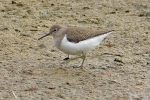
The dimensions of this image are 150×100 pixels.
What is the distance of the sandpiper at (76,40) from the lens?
27.1 ft

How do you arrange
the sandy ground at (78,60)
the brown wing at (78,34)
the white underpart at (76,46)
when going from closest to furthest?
the sandy ground at (78,60) < the white underpart at (76,46) < the brown wing at (78,34)

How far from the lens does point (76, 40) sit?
8352mm

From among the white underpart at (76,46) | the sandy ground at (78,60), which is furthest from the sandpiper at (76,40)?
the sandy ground at (78,60)

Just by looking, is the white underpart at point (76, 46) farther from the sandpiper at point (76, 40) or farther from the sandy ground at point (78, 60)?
the sandy ground at point (78, 60)

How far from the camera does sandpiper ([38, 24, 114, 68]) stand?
8.27 metres

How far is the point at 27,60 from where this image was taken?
29.2ft

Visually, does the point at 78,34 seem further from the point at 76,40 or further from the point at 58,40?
the point at 58,40

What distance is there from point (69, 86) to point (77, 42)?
95cm

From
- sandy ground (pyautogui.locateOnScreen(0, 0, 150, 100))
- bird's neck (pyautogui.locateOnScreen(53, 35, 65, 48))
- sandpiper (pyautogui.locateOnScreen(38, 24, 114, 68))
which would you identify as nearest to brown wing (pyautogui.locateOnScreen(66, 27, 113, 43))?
sandpiper (pyautogui.locateOnScreen(38, 24, 114, 68))

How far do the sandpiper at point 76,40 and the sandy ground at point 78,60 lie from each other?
396mm

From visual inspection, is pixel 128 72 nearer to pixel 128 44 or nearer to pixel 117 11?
pixel 128 44

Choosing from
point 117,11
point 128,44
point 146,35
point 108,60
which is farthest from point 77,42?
point 117,11

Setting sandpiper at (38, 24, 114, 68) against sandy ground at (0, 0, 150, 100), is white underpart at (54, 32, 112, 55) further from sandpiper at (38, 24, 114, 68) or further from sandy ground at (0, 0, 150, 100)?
sandy ground at (0, 0, 150, 100)

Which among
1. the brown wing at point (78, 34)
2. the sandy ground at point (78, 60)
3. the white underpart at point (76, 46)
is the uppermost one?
the brown wing at point (78, 34)
